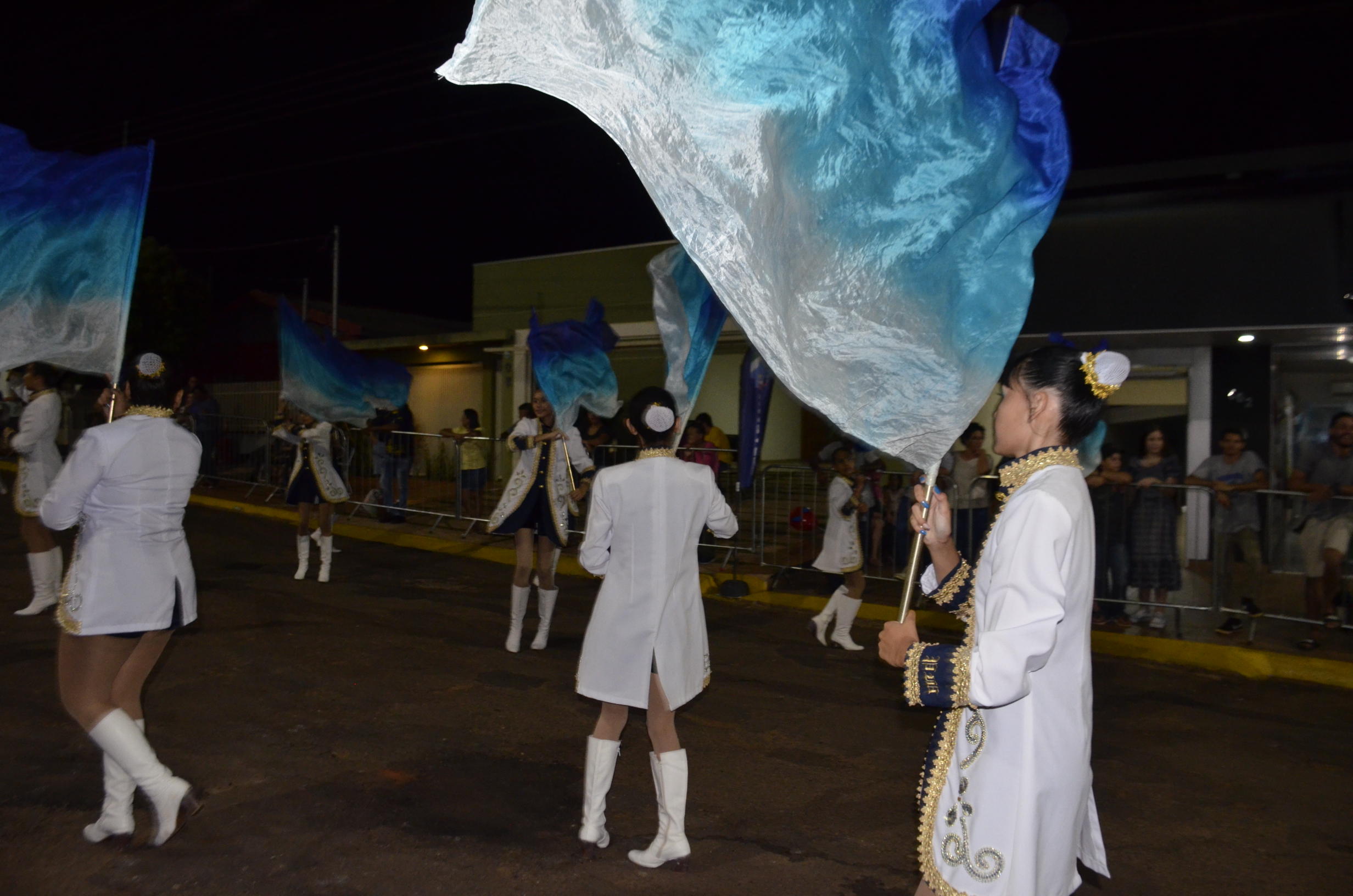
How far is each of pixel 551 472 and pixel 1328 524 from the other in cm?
655

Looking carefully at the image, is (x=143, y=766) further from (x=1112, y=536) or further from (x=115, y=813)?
(x=1112, y=536)

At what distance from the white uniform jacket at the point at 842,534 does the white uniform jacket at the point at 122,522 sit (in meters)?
5.44

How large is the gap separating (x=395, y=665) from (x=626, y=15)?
577 cm

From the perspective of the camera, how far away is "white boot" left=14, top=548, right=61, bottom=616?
8078 millimetres

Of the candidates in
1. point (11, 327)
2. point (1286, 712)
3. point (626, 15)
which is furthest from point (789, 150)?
point (1286, 712)

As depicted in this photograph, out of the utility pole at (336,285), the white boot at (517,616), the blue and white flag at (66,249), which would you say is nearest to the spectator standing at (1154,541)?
the white boot at (517,616)

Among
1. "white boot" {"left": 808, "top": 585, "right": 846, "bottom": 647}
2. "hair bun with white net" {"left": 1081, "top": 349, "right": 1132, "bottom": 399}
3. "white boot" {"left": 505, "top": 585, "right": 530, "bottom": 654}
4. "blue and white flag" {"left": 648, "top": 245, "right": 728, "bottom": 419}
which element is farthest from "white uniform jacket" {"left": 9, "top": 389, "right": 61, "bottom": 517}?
"hair bun with white net" {"left": 1081, "top": 349, "right": 1132, "bottom": 399}

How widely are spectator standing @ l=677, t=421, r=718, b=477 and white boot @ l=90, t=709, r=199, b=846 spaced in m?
7.67

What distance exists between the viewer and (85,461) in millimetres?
3939

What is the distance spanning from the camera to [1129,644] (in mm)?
8453

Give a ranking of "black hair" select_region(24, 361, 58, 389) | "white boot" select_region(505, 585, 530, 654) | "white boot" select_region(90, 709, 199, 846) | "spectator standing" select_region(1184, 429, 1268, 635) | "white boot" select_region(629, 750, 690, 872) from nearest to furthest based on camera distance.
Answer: "white boot" select_region(90, 709, 199, 846) → "white boot" select_region(629, 750, 690, 872) → "white boot" select_region(505, 585, 530, 654) → "black hair" select_region(24, 361, 58, 389) → "spectator standing" select_region(1184, 429, 1268, 635)

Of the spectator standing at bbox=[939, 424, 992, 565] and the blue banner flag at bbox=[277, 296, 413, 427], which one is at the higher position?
the blue banner flag at bbox=[277, 296, 413, 427]

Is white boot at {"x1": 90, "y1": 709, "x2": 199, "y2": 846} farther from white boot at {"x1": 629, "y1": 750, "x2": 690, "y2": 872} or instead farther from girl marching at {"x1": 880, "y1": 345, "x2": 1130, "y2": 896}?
girl marching at {"x1": 880, "y1": 345, "x2": 1130, "y2": 896}

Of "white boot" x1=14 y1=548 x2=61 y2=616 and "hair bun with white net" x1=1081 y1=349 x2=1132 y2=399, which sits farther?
"white boot" x1=14 y1=548 x2=61 y2=616
